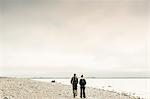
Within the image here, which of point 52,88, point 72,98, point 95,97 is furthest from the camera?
point 52,88

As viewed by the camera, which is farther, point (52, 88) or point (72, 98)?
point (52, 88)

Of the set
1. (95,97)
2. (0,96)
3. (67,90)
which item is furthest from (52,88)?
(0,96)

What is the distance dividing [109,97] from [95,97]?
244 cm

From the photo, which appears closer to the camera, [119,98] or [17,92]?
[17,92]

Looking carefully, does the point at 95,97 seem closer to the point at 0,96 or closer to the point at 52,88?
the point at 52,88

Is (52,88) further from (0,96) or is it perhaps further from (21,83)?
(0,96)

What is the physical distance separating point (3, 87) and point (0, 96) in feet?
15.8

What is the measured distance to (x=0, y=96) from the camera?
40.4 meters

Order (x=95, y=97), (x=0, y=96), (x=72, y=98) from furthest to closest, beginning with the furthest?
(x=95, y=97)
(x=72, y=98)
(x=0, y=96)

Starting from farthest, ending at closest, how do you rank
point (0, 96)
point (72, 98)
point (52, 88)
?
point (52, 88) → point (72, 98) → point (0, 96)

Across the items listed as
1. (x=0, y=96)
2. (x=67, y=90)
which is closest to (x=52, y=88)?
(x=67, y=90)

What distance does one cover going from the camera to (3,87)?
45188 mm

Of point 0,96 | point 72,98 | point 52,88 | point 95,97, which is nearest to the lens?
point 0,96

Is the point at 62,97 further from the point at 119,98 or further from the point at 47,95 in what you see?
the point at 119,98
